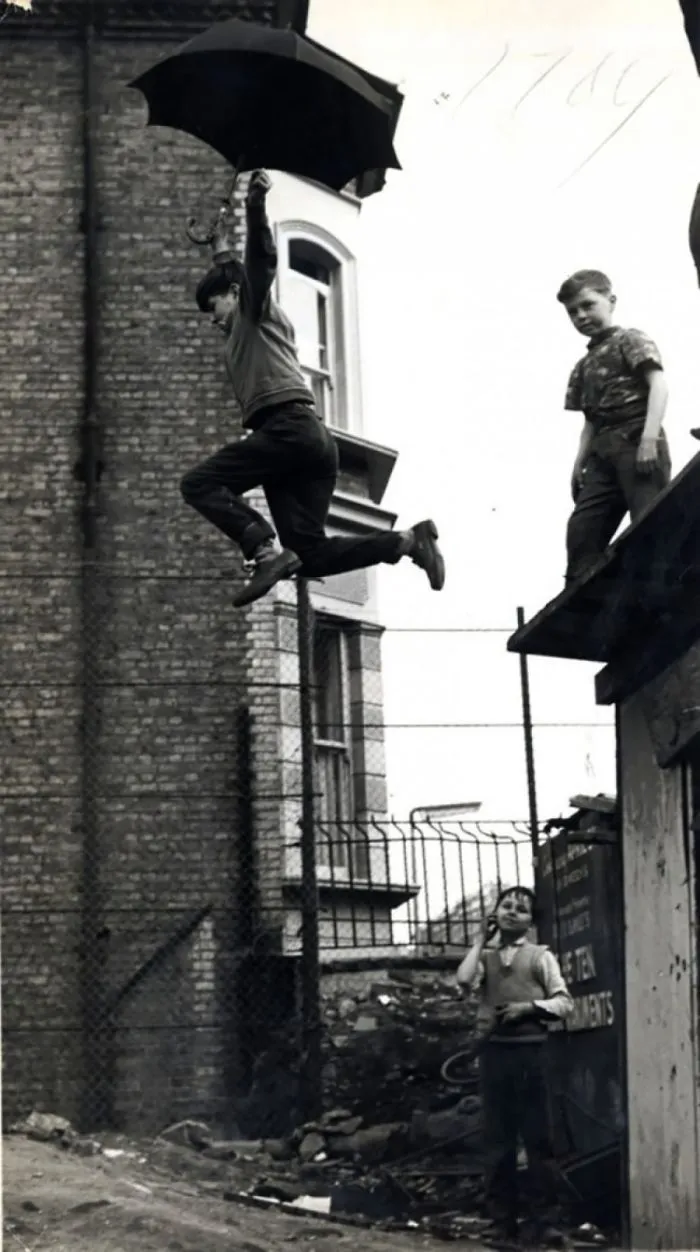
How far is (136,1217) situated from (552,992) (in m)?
2.34

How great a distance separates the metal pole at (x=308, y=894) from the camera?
12.5m

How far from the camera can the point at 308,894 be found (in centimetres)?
1286

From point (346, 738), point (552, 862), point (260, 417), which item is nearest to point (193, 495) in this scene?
point (260, 417)

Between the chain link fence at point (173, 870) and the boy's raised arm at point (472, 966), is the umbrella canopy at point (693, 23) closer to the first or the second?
the boy's raised arm at point (472, 966)

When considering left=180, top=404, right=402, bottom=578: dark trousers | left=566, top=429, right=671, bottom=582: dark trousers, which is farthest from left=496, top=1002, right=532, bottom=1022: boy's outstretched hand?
left=180, top=404, right=402, bottom=578: dark trousers

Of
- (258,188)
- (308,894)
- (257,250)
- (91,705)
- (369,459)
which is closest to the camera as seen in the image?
(258,188)

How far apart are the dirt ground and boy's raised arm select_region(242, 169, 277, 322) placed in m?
4.40

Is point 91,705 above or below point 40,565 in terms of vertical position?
below

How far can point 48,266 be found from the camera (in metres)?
14.2

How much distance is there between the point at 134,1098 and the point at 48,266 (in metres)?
6.01

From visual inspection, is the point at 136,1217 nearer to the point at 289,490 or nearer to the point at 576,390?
the point at 289,490

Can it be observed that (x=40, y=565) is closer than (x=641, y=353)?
No

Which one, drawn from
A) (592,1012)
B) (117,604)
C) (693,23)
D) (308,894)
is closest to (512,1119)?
(592,1012)

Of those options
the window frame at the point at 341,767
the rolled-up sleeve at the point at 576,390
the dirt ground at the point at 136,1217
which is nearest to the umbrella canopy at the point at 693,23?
the rolled-up sleeve at the point at 576,390
